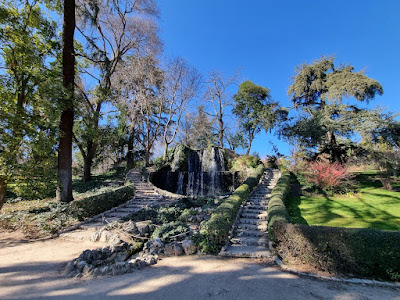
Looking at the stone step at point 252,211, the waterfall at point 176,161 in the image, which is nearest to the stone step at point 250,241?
the stone step at point 252,211

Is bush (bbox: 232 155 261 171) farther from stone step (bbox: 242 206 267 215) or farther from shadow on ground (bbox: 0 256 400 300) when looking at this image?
shadow on ground (bbox: 0 256 400 300)

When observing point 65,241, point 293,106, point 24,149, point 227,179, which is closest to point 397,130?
point 293,106

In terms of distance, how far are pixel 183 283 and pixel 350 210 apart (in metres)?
7.84

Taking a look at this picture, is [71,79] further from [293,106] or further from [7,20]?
[293,106]

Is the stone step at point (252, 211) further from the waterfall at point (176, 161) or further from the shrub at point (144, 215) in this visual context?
the waterfall at point (176, 161)

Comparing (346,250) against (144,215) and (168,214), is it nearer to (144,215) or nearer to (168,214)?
(168,214)

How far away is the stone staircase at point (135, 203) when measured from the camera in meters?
8.10

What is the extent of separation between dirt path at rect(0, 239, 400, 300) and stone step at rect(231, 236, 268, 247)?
1.05m

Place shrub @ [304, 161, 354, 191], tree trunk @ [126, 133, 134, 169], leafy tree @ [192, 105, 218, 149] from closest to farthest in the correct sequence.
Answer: shrub @ [304, 161, 354, 191] → tree trunk @ [126, 133, 134, 169] → leafy tree @ [192, 105, 218, 149]

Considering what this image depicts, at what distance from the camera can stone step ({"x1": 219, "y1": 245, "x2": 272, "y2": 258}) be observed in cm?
501

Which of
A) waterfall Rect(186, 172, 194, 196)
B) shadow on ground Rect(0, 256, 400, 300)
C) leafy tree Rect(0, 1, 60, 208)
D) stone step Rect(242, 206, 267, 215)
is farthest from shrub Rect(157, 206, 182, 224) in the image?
waterfall Rect(186, 172, 194, 196)

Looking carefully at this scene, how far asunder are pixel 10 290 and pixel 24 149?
4.90 metres

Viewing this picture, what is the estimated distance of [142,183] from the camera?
14898mm

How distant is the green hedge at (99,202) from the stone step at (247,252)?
20.4 feet
